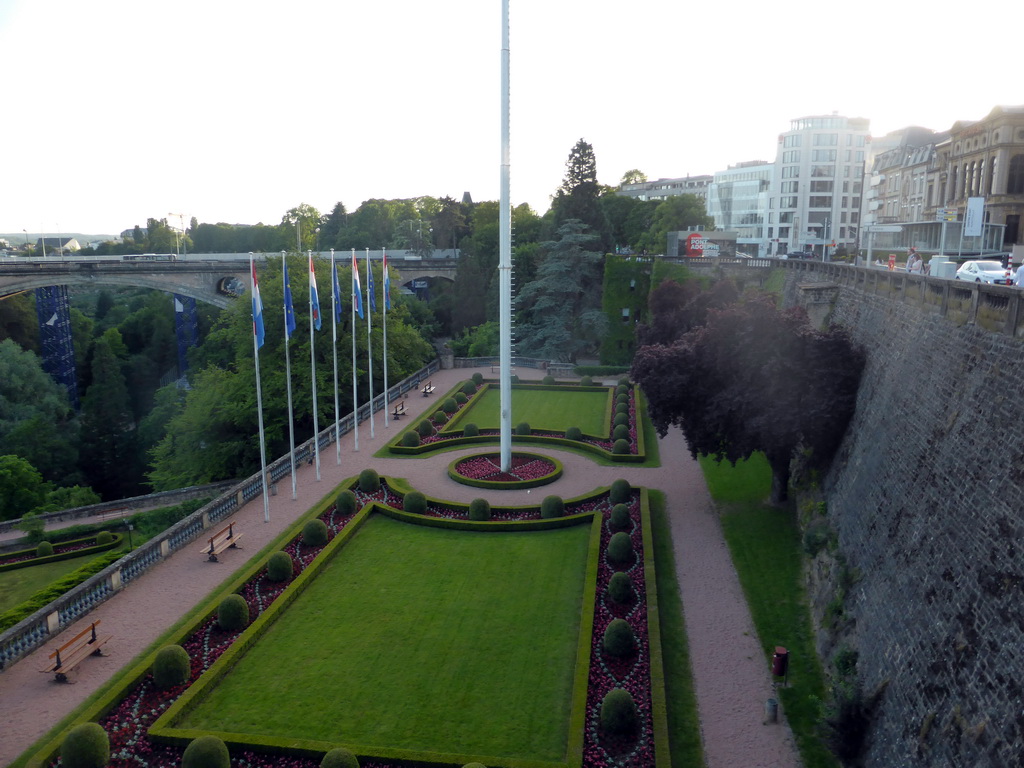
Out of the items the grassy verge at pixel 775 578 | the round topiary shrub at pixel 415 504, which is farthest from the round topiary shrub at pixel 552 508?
the grassy verge at pixel 775 578

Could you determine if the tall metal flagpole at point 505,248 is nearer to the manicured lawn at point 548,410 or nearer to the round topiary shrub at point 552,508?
the round topiary shrub at point 552,508

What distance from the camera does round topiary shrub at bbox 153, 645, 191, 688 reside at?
49.0ft

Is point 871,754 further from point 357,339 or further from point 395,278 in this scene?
point 395,278

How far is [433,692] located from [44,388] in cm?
4662

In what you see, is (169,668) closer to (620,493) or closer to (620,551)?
(620,551)

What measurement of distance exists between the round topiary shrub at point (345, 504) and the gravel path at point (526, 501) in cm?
156

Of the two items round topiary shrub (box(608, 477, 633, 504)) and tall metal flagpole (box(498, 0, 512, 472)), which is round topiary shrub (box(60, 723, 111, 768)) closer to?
round topiary shrub (box(608, 477, 633, 504))

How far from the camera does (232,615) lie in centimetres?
1727

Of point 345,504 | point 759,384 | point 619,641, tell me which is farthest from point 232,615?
point 759,384

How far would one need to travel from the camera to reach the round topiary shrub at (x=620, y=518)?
2320cm

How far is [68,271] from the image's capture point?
59219mm

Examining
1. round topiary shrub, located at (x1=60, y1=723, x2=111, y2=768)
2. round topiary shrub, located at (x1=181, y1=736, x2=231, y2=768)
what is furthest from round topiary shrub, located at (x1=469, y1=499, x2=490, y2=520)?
A: round topiary shrub, located at (x1=60, y1=723, x2=111, y2=768)

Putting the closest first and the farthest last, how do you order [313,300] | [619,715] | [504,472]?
1. [619,715]
2. [313,300]
3. [504,472]

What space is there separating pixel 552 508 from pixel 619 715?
11.1m
